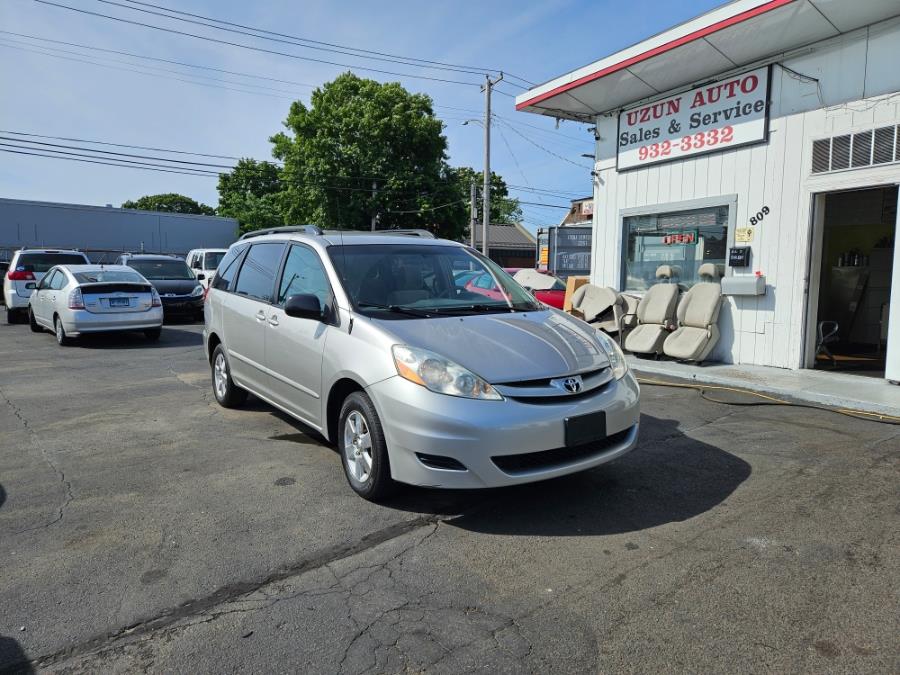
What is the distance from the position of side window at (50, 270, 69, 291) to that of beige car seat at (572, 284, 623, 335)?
9.15 meters

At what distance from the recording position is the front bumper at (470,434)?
3457 mm

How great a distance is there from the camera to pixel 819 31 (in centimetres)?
787

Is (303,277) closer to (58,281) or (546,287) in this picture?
(58,281)

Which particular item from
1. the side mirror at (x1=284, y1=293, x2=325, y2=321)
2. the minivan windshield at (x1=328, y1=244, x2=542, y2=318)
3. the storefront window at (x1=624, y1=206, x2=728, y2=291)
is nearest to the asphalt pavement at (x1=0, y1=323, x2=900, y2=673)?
the side mirror at (x1=284, y1=293, x2=325, y2=321)

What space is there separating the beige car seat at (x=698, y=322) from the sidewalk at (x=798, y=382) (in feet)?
0.70

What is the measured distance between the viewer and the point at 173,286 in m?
15.1

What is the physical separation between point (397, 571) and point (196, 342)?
32.6 ft

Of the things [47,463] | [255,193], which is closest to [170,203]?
[255,193]

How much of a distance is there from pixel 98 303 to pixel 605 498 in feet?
33.1

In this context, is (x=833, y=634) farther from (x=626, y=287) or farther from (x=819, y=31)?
(x=626, y=287)

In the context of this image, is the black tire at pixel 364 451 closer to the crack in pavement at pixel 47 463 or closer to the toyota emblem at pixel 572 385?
the toyota emblem at pixel 572 385

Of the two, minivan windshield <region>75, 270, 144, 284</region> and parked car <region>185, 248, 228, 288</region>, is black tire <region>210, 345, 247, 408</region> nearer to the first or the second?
minivan windshield <region>75, 270, 144, 284</region>

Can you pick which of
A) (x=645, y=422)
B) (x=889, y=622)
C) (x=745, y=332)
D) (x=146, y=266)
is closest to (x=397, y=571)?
(x=889, y=622)

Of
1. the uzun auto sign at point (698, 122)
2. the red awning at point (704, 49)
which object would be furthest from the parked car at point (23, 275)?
the uzun auto sign at point (698, 122)
